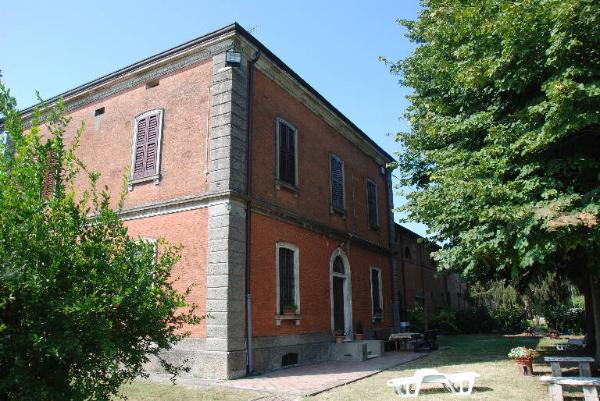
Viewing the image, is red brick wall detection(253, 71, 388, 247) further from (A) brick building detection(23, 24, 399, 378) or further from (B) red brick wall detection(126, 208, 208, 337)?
(B) red brick wall detection(126, 208, 208, 337)

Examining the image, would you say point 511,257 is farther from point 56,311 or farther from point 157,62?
point 157,62

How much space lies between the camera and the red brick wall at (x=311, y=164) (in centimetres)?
1319

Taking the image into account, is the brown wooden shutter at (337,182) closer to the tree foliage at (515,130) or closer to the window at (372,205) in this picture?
the window at (372,205)

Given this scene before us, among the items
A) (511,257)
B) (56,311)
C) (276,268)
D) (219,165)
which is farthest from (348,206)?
(56,311)

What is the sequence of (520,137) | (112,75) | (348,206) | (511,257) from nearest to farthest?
(520,137)
(511,257)
(112,75)
(348,206)

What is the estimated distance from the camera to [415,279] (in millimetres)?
27672

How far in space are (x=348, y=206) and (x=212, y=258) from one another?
820 cm

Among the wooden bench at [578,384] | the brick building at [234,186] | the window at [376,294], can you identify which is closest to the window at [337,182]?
the brick building at [234,186]

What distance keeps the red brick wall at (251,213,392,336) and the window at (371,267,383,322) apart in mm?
416

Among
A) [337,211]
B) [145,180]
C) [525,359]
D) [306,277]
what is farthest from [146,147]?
[525,359]

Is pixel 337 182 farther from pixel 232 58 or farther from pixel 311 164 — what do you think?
pixel 232 58

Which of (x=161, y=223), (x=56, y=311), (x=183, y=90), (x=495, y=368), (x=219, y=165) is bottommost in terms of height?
(x=495, y=368)

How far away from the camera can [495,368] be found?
11.4m

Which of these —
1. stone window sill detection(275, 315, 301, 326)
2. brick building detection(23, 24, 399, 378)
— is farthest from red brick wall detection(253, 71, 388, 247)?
stone window sill detection(275, 315, 301, 326)
